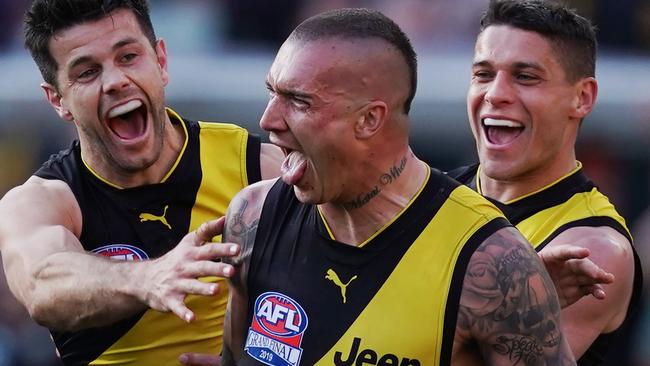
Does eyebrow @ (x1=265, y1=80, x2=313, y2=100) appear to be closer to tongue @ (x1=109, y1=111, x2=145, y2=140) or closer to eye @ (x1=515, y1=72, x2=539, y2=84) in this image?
→ tongue @ (x1=109, y1=111, x2=145, y2=140)

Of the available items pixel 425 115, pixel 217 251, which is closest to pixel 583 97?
pixel 217 251

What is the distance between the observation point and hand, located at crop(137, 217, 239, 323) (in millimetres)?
4609

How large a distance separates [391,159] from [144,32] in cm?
174

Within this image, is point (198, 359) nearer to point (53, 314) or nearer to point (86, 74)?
point (53, 314)

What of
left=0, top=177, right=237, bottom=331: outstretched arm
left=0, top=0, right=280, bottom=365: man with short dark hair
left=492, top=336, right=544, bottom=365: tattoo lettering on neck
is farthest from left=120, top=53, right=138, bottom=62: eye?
left=492, top=336, right=544, bottom=365: tattoo lettering on neck

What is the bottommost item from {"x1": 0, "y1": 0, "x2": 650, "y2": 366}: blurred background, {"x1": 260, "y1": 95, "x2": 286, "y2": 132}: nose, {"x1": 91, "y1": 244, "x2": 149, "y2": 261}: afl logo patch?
{"x1": 0, "y1": 0, "x2": 650, "y2": 366}: blurred background

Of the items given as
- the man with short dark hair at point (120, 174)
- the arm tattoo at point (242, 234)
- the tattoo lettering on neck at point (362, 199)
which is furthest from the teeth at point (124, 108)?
the tattoo lettering on neck at point (362, 199)

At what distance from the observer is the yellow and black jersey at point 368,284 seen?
15.4 ft

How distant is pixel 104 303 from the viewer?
5.18 m

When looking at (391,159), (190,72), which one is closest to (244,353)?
(391,159)

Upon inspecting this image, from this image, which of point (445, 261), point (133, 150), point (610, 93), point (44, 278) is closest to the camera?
point (445, 261)

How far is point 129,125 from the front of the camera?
617 cm

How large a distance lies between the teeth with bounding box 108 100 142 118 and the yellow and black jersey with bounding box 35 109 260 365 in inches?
12.3

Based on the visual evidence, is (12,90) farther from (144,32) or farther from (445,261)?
(445,261)
